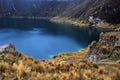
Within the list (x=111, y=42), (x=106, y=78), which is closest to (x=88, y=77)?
→ (x=106, y=78)

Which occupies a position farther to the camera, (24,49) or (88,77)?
(24,49)

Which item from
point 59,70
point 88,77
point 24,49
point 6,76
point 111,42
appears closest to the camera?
point 6,76

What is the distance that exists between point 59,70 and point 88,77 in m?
3.16

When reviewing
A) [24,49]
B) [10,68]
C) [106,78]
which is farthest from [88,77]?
[24,49]

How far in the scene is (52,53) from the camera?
300 feet

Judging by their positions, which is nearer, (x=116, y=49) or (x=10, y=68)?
(x=10, y=68)

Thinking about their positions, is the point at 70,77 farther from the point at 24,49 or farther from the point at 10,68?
the point at 24,49

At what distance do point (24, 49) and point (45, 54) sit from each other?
14.0 m

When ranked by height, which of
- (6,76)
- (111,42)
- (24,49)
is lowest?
(24,49)

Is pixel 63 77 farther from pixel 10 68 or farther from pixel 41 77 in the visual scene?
pixel 10 68

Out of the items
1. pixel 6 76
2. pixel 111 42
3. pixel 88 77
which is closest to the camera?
pixel 6 76

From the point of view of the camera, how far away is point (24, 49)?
99.7 m

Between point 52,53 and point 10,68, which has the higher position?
point 10,68

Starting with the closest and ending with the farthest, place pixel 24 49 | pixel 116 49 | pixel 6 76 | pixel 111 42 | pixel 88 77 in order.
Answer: pixel 6 76 → pixel 88 77 → pixel 116 49 → pixel 111 42 → pixel 24 49
